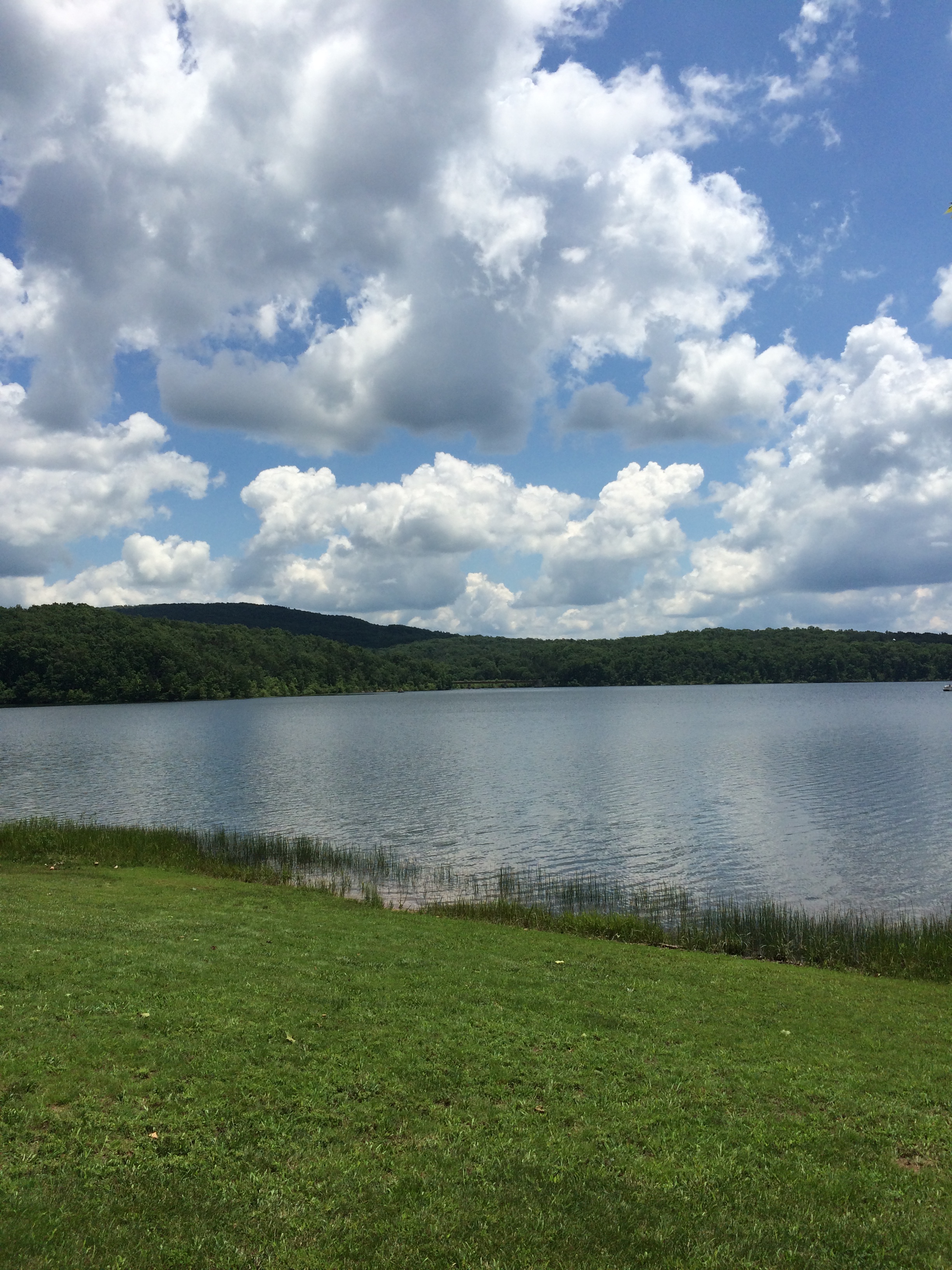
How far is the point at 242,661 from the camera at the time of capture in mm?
190500

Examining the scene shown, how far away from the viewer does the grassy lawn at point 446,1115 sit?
235 inches

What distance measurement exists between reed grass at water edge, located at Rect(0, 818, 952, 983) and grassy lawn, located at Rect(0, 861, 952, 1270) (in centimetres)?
425

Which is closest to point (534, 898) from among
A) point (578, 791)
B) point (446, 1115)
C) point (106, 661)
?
point (446, 1115)

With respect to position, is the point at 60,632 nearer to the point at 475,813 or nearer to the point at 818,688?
the point at 475,813

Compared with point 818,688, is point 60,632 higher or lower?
higher

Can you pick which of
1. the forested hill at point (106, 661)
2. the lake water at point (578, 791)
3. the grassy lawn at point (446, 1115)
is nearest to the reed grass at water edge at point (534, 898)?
the lake water at point (578, 791)

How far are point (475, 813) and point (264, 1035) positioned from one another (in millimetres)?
28279

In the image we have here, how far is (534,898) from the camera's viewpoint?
73.8ft

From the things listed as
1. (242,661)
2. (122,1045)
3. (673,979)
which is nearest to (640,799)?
(673,979)

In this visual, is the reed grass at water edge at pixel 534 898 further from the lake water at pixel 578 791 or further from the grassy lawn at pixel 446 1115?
the grassy lawn at pixel 446 1115

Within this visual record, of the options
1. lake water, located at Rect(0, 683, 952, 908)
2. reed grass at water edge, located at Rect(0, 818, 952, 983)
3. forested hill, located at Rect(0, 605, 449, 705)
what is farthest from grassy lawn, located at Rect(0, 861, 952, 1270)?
forested hill, located at Rect(0, 605, 449, 705)

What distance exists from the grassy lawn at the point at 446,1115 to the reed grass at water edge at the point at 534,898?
13.9 feet

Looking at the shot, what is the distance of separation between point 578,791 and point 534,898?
826 inches

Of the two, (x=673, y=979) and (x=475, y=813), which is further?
(x=475, y=813)
